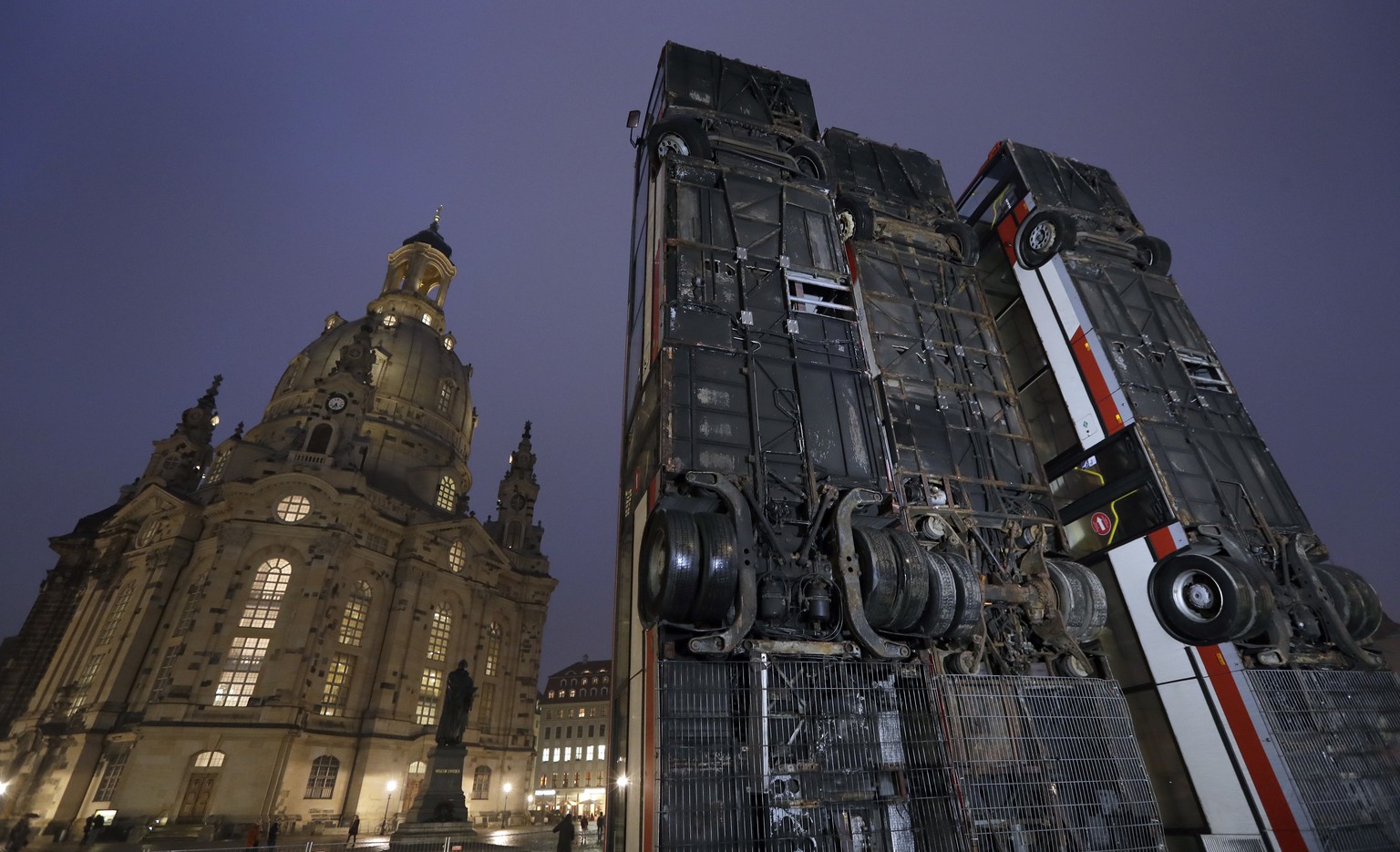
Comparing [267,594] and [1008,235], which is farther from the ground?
[1008,235]

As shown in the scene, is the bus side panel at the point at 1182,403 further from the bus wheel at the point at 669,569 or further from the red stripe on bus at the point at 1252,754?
the bus wheel at the point at 669,569

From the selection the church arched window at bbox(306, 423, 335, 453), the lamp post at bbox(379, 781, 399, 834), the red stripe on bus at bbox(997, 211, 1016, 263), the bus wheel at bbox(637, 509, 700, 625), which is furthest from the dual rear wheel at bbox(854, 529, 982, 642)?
the church arched window at bbox(306, 423, 335, 453)

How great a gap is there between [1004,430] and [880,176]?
8482 mm

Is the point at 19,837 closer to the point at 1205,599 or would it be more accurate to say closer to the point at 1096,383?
the point at 1205,599

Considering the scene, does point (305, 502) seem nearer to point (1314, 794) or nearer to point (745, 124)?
point (745, 124)

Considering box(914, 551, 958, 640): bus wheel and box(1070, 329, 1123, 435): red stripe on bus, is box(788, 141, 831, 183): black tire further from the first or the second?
box(914, 551, 958, 640): bus wheel

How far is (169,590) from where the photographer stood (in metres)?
33.3

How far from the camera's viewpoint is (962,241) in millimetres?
16266

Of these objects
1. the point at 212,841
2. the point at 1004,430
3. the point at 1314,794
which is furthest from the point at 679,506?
the point at 212,841

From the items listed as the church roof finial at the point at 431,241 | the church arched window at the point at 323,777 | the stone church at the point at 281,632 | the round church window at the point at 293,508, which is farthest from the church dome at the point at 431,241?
the church arched window at the point at 323,777

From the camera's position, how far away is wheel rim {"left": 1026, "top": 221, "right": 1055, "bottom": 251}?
16.0 m

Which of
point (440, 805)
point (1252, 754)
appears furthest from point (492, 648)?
point (1252, 754)

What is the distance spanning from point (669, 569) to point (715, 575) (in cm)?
59

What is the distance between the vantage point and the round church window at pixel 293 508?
34.2 m
